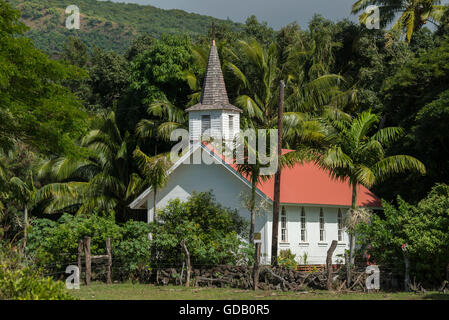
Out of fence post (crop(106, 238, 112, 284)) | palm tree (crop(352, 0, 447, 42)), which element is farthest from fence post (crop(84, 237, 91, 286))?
palm tree (crop(352, 0, 447, 42))

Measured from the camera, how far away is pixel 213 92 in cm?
3772

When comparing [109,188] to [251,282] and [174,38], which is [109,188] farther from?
[251,282]

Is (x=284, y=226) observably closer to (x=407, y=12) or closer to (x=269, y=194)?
(x=269, y=194)

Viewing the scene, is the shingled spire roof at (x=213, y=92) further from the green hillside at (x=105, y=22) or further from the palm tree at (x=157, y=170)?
the green hillside at (x=105, y=22)

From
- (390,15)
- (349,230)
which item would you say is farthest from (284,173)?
(390,15)

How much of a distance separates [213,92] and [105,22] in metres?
101

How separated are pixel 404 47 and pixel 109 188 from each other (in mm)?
20271

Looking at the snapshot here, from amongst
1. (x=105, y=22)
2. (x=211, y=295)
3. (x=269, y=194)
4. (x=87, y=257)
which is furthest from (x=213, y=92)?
(x=105, y=22)

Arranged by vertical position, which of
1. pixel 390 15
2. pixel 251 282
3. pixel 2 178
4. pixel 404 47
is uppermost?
pixel 390 15

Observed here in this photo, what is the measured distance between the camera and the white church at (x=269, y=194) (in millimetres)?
31672

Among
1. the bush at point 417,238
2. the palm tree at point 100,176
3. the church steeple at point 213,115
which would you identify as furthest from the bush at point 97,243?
the palm tree at point 100,176

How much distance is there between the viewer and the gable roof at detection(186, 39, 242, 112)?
121ft

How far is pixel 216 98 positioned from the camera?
37.4m

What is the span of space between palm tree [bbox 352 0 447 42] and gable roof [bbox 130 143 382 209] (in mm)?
11616
